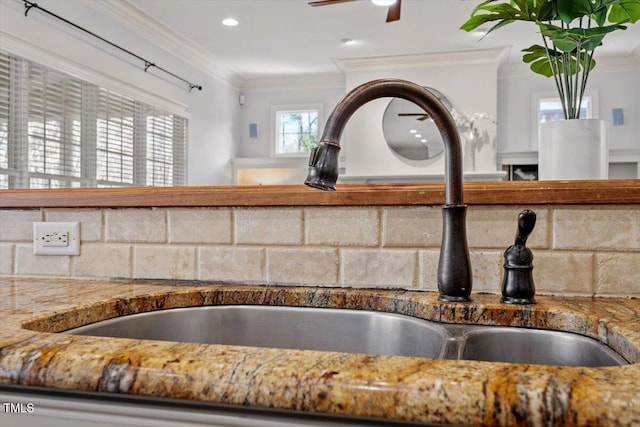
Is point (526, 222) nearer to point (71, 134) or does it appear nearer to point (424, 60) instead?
point (71, 134)

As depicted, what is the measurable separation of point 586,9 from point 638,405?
77cm

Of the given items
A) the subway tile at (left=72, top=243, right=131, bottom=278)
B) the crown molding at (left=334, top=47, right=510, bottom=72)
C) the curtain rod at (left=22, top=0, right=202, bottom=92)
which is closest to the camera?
the subway tile at (left=72, top=243, right=131, bottom=278)

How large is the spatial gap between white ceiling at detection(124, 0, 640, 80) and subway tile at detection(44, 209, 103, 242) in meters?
3.30

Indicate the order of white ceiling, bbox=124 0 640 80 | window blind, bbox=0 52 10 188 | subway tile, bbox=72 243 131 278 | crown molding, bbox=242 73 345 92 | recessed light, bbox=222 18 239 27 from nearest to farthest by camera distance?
subway tile, bbox=72 243 131 278 → window blind, bbox=0 52 10 188 → white ceiling, bbox=124 0 640 80 → recessed light, bbox=222 18 239 27 → crown molding, bbox=242 73 345 92

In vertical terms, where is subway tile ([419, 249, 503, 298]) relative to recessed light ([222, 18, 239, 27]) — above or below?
below

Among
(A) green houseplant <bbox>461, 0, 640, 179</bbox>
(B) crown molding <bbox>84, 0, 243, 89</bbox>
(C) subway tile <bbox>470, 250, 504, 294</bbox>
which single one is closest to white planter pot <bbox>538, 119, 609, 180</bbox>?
(A) green houseplant <bbox>461, 0, 640, 179</bbox>

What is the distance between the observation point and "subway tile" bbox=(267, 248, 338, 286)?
93cm

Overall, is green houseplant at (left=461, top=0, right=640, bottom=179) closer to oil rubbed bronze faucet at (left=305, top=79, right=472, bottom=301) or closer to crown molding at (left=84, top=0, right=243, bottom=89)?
oil rubbed bronze faucet at (left=305, top=79, right=472, bottom=301)

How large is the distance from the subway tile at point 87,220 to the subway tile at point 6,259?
13 cm

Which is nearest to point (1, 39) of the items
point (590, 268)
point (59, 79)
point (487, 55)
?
point (59, 79)

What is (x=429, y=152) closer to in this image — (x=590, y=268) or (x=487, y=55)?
(x=487, y=55)

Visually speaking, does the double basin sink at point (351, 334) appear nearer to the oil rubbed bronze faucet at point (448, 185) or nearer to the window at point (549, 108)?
the oil rubbed bronze faucet at point (448, 185)

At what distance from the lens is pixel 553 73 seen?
3.47ft

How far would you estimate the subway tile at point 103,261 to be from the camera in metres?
1.01
